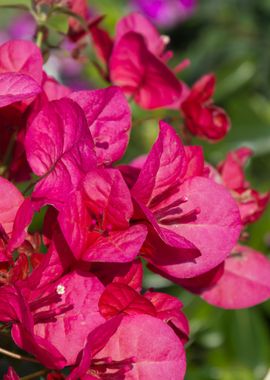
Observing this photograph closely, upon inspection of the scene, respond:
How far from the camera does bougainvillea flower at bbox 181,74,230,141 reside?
0.67 m

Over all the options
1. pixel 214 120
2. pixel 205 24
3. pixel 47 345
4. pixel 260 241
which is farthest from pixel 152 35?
pixel 205 24

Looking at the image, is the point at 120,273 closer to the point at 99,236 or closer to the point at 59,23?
the point at 99,236

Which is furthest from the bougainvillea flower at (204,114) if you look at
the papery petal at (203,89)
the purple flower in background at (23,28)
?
the purple flower in background at (23,28)

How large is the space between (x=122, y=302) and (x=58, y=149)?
0.11 metres

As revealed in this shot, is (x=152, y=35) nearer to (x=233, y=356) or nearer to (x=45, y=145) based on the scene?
(x=45, y=145)

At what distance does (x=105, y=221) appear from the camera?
51 centimetres

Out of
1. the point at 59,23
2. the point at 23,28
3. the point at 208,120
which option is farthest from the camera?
the point at 23,28

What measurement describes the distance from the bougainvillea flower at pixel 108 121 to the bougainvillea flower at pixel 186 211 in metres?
0.04

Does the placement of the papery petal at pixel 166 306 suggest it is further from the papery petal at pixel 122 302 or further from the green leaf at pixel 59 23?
the green leaf at pixel 59 23

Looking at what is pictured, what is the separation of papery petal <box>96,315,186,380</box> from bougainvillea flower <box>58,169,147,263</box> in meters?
0.05

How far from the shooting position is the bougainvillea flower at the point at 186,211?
20.2 inches

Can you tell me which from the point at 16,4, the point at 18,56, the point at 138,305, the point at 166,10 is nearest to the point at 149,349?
the point at 138,305

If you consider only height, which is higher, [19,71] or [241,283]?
[19,71]

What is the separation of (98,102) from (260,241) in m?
0.77
